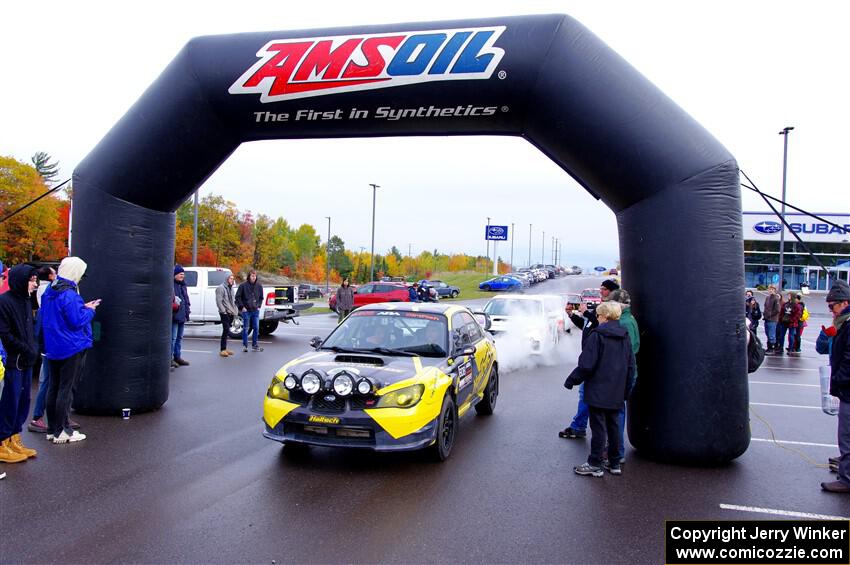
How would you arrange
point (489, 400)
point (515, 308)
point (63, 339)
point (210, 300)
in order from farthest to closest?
point (210, 300), point (515, 308), point (489, 400), point (63, 339)

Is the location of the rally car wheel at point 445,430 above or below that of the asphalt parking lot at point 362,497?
above

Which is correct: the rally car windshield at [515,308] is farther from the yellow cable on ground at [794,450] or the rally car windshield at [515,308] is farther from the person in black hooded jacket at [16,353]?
the person in black hooded jacket at [16,353]

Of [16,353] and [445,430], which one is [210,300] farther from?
[445,430]

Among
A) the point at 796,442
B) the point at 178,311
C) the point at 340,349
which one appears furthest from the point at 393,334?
the point at 178,311

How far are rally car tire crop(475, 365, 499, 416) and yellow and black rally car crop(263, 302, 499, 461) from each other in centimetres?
112

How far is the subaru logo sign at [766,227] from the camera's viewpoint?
5381 centimetres

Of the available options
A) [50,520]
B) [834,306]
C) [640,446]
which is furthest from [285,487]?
[834,306]

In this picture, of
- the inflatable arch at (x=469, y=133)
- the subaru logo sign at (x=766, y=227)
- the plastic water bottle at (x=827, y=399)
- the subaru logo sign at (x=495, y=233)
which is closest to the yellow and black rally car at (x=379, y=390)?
the inflatable arch at (x=469, y=133)

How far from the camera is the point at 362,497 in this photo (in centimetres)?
495

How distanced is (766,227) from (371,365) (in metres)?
58.2

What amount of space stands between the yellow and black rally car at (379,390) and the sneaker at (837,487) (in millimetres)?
3521

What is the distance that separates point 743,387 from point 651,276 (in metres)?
1.42

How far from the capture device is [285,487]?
515 cm

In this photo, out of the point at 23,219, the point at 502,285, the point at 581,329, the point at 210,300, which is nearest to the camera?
the point at 581,329
